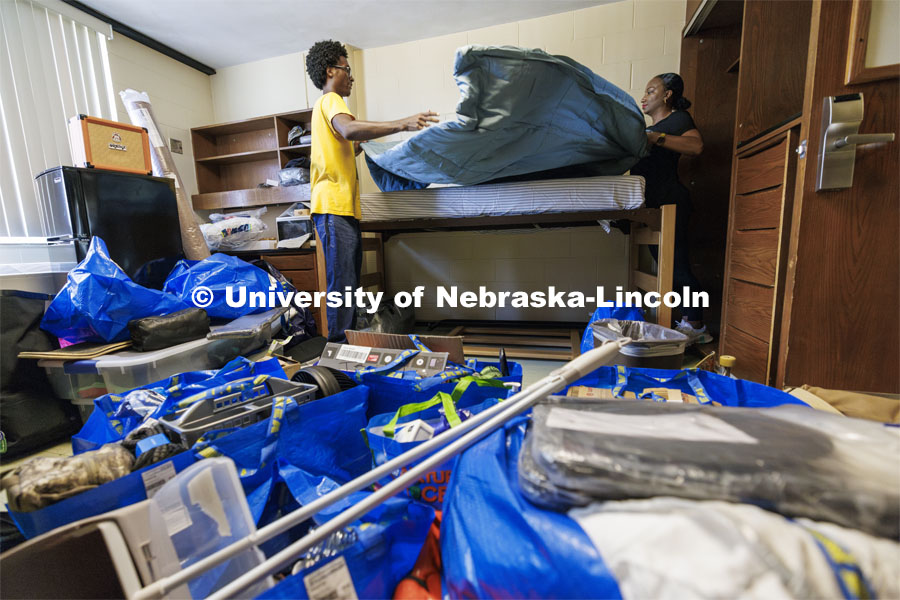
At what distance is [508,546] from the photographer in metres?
0.38

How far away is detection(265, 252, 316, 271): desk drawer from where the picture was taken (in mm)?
2086

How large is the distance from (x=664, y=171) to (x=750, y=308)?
0.95 meters

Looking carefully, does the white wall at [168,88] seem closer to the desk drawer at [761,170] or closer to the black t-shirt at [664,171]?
the black t-shirt at [664,171]

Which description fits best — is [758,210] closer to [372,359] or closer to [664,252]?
[664,252]

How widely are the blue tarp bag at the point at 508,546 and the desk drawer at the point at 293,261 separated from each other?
183 cm

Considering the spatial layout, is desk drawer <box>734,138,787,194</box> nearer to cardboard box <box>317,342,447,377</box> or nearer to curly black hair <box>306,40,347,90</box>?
cardboard box <box>317,342,447,377</box>

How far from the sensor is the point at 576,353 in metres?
1.98

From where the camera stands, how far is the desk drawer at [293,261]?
2086 millimetres

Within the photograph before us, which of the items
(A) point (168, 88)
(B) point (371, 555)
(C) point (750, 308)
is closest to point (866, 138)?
(C) point (750, 308)

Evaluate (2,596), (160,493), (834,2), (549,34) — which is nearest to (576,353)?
(834,2)

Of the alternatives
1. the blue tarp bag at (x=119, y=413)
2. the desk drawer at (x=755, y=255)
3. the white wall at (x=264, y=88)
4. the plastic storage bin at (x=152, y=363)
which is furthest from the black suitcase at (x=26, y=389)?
the desk drawer at (x=755, y=255)

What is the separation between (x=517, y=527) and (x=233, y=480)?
15.8 inches

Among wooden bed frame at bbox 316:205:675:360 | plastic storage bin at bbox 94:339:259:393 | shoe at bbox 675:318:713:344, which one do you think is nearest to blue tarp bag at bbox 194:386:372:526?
plastic storage bin at bbox 94:339:259:393

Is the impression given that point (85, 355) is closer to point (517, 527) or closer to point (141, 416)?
point (141, 416)
